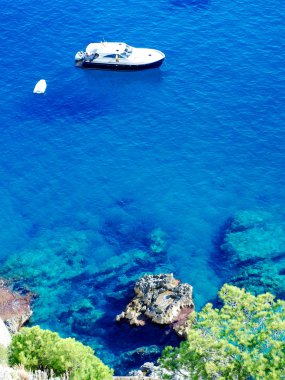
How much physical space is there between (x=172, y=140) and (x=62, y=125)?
15838 mm

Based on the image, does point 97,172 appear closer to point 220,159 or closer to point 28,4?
point 220,159

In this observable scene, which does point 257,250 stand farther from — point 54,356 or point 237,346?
point 54,356

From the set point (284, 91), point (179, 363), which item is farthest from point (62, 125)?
point (179, 363)

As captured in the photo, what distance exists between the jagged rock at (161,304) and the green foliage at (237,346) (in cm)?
1699

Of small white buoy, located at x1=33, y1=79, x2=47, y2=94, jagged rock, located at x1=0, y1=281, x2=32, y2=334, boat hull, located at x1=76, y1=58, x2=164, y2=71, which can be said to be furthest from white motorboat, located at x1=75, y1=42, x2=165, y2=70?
jagged rock, located at x1=0, y1=281, x2=32, y2=334

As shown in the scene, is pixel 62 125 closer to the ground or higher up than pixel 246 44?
closer to the ground

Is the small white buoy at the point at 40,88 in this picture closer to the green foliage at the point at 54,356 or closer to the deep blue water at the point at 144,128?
the deep blue water at the point at 144,128

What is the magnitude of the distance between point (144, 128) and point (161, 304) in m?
31.4

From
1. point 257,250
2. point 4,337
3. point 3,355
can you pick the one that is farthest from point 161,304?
point 3,355

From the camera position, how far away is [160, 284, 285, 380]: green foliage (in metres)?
41.2

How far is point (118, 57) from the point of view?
316 feet

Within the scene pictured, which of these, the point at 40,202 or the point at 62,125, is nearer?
the point at 40,202

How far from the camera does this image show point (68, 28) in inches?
4205

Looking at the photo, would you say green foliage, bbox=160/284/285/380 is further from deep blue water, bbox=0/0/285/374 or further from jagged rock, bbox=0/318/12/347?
deep blue water, bbox=0/0/285/374
